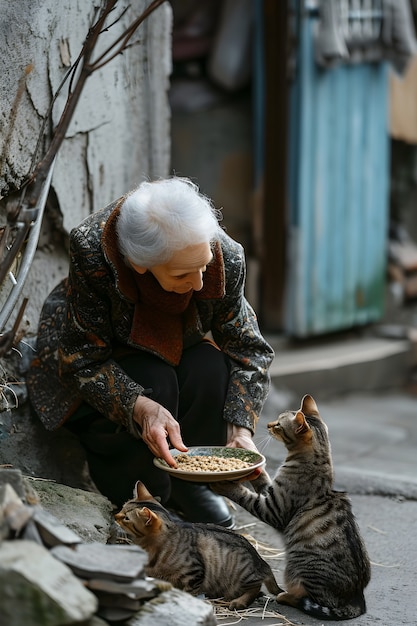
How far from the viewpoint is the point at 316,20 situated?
6.46 metres

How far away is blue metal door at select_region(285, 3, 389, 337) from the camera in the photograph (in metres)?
6.68

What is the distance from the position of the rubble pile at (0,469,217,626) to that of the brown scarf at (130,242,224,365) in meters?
0.97

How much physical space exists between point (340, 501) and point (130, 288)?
3.55 feet

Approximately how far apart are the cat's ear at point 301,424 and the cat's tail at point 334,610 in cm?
58

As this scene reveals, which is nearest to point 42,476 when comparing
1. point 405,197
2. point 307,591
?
Answer: point 307,591

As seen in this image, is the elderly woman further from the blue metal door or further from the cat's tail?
the blue metal door

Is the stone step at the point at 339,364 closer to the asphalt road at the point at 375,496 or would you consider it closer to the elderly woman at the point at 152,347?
the asphalt road at the point at 375,496

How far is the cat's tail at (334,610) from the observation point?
3.20 meters

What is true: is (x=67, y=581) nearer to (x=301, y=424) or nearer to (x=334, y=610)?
(x=334, y=610)

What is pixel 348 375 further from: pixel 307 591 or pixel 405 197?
pixel 307 591

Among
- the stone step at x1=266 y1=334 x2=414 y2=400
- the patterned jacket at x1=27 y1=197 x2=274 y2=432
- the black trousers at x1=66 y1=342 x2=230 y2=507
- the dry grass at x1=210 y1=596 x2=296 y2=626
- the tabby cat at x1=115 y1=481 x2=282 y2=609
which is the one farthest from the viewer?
the stone step at x1=266 y1=334 x2=414 y2=400

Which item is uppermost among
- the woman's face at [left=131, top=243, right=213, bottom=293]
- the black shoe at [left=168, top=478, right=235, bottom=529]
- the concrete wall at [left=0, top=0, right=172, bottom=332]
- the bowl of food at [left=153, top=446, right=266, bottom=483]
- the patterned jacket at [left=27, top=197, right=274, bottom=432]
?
the concrete wall at [left=0, top=0, right=172, bottom=332]

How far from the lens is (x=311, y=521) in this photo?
334 centimetres

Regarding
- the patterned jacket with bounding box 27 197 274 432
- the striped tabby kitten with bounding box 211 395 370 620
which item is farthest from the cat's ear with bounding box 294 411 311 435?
the patterned jacket with bounding box 27 197 274 432
